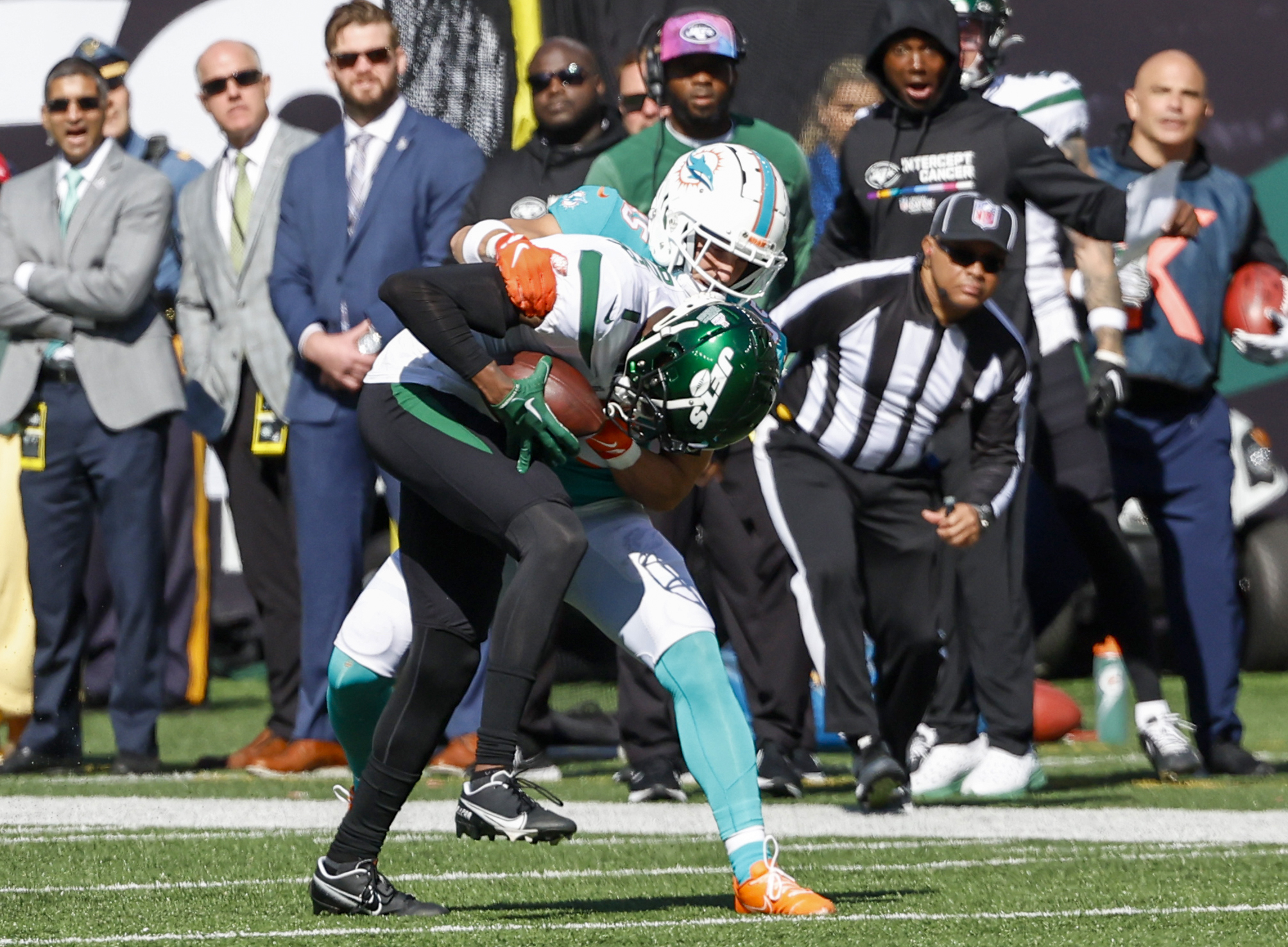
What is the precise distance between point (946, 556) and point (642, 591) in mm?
2937

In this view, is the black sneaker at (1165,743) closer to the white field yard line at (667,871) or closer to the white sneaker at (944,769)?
the white sneaker at (944,769)

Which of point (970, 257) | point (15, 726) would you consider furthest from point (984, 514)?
point (15, 726)

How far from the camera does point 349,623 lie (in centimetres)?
470

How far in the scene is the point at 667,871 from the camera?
17.2ft

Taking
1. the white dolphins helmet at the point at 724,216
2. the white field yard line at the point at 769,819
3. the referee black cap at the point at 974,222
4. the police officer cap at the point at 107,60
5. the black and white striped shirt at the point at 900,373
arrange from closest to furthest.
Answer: the white dolphins helmet at the point at 724,216, the white field yard line at the point at 769,819, the referee black cap at the point at 974,222, the black and white striped shirt at the point at 900,373, the police officer cap at the point at 107,60

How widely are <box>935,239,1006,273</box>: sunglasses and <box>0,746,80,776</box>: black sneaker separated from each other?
371 centimetres

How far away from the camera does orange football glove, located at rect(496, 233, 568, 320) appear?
433cm

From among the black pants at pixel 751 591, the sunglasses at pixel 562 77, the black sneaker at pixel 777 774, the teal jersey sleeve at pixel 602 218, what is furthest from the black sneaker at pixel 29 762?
the teal jersey sleeve at pixel 602 218

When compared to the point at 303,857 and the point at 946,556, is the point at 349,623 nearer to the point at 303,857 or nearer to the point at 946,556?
the point at 303,857

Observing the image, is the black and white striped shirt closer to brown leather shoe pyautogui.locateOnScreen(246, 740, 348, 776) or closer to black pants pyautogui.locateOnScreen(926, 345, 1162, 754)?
black pants pyautogui.locateOnScreen(926, 345, 1162, 754)

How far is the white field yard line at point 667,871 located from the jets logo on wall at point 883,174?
2.56 meters

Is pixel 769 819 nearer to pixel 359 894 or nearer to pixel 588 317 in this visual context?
pixel 359 894

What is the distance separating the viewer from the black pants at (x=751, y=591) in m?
7.30

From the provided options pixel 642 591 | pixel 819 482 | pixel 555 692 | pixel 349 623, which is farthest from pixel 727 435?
pixel 555 692
